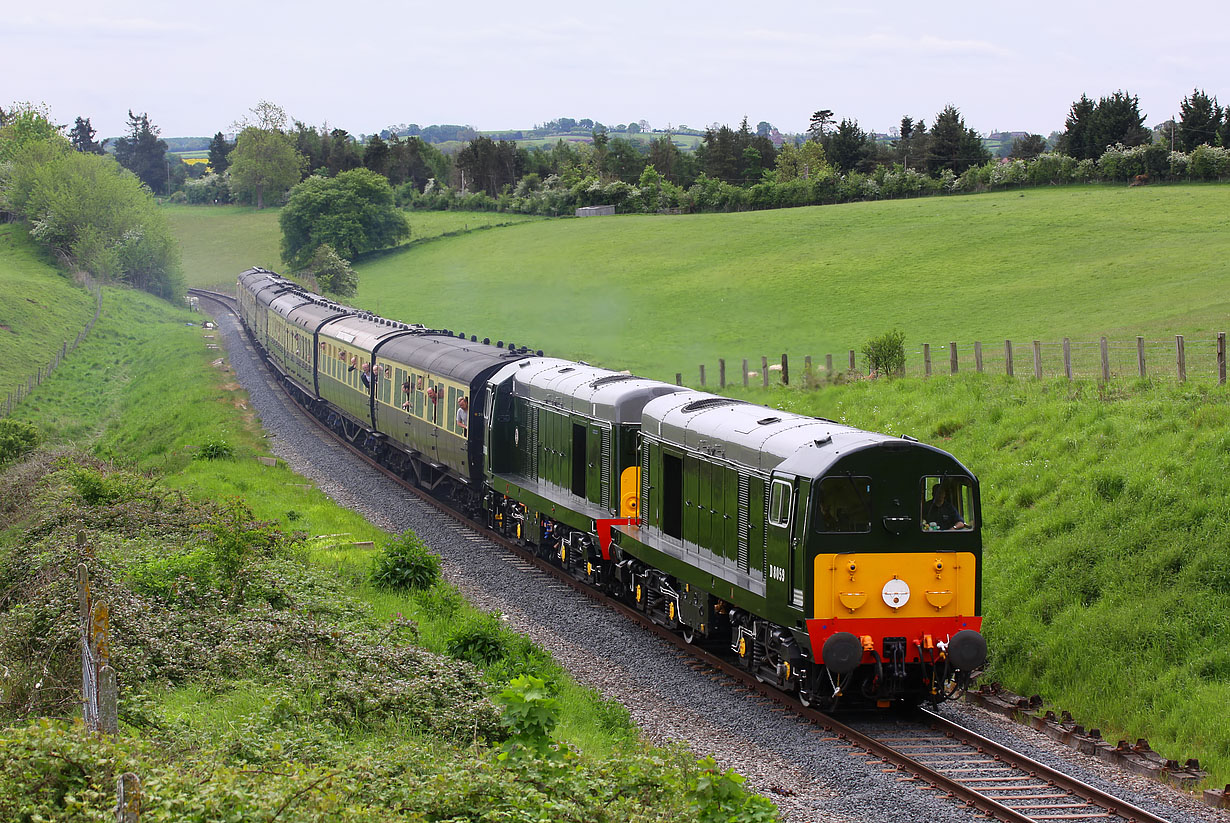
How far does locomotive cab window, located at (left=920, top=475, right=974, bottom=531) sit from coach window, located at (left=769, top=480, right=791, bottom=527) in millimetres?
1738

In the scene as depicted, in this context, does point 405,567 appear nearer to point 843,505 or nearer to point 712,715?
point 712,715

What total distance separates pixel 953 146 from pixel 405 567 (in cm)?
9891

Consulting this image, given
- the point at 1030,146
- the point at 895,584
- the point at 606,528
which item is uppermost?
the point at 1030,146

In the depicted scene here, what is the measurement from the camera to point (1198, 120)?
3465 inches

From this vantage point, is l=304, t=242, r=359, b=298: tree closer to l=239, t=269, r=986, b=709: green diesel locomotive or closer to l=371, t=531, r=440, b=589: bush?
l=239, t=269, r=986, b=709: green diesel locomotive

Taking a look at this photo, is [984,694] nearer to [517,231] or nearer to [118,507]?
[118,507]

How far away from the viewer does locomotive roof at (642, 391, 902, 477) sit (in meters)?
13.3

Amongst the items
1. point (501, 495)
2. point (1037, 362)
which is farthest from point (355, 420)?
point (1037, 362)

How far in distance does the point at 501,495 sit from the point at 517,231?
78489mm

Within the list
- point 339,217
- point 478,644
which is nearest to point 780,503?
point 478,644

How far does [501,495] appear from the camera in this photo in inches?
960

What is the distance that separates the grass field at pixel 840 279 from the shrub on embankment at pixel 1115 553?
17.0 meters

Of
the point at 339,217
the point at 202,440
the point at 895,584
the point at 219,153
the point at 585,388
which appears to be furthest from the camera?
the point at 219,153

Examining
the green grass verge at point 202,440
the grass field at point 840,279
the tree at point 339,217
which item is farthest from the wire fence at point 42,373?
the tree at point 339,217
